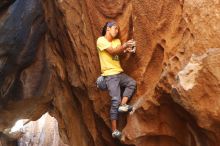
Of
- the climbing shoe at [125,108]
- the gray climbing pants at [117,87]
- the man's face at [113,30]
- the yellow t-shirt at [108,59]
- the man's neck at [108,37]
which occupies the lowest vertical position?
the climbing shoe at [125,108]

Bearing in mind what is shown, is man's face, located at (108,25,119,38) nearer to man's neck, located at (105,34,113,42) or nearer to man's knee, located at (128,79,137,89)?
man's neck, located at (105,34,113,42)

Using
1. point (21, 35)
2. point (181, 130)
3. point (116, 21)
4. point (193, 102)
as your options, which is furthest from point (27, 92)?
point (193, 102)

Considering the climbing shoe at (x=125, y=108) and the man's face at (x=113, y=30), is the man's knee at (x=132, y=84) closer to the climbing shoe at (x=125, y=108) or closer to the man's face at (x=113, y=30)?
the climbing shoe at (x=125, y=108)

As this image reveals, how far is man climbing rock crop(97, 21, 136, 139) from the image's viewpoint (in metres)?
5.16

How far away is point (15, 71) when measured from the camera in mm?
9336

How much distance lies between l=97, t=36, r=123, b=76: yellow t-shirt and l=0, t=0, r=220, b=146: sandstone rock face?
15cm

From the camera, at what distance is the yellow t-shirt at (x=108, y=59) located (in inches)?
208

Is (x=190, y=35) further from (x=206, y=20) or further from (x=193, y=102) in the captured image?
(x=193, y=102)

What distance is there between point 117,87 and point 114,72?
23 centimetres

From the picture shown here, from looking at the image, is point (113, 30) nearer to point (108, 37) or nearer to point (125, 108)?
point (108, 37)

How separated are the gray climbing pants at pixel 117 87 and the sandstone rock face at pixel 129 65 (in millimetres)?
107

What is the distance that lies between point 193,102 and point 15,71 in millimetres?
6228

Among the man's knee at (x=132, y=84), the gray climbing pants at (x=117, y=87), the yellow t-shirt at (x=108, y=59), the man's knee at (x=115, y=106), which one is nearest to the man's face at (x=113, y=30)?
the yellow t-shirt at (x=108, y=59)

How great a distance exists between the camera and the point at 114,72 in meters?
5.29
